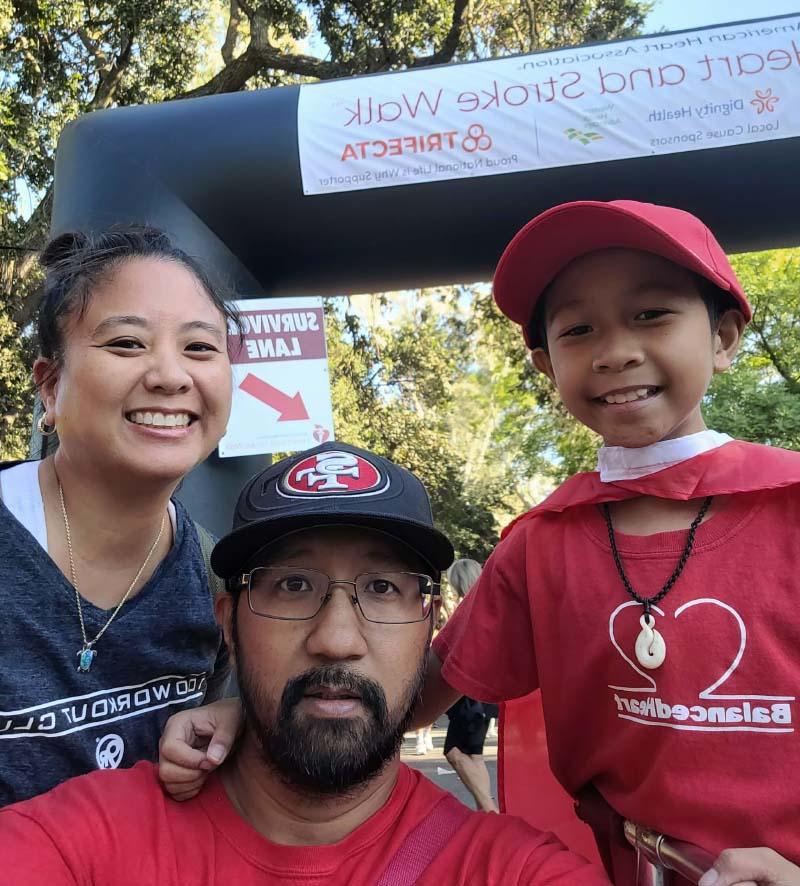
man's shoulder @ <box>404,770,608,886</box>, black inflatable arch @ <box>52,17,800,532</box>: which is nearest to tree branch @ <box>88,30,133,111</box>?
black inflatable arch @ <box>52,17,800,532</box>

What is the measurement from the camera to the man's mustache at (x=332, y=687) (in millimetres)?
1291

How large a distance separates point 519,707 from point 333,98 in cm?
319

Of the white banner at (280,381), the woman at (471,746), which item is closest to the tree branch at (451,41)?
the white banner at (280,381)

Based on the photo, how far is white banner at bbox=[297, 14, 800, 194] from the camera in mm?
3619

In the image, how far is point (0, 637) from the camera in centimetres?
151

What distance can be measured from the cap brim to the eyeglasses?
0.15 feet

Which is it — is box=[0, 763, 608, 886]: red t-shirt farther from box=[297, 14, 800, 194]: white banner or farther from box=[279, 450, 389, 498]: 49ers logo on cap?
box=[297, 14, 800, 194]: white banner

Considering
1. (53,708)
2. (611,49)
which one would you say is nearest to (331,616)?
(53,708)

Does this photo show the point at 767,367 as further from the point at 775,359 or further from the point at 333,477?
the point at 333,477

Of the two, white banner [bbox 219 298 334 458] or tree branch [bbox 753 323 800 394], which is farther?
tree branch [bbox 753 323 800 394]

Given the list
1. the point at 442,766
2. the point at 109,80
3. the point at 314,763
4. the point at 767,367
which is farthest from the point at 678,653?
the point at 767,367

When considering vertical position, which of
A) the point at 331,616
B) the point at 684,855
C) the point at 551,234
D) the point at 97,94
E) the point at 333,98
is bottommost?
the point at 684,855

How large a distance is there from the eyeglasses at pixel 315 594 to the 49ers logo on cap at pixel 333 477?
0.15 metres

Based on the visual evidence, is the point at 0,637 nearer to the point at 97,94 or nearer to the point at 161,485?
the point at 161,485
